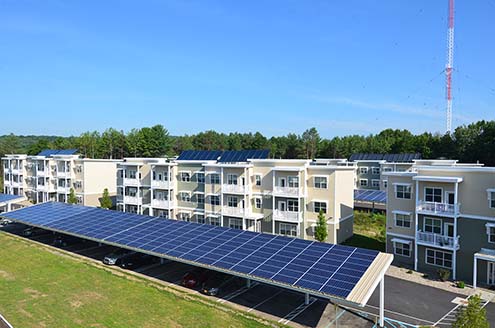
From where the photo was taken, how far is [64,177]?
63.6m

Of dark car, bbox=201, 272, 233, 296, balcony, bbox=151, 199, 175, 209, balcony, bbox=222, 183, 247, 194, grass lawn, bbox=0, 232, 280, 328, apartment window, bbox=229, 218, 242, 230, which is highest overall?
balcony, bbox=222, 183, 247, 194

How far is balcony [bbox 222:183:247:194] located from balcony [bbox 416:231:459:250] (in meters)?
18.3

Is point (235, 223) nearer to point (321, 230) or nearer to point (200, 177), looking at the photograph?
point (200, 177)

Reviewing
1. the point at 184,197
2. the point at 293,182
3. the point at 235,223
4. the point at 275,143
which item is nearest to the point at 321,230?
the point at 293,182

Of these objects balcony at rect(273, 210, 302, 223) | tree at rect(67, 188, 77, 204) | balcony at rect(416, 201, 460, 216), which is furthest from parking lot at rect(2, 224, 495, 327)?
tree at rect(67, 188, 77, 204)

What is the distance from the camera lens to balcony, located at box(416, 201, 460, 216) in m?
Answer: 29.3

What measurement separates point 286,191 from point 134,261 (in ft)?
54.7

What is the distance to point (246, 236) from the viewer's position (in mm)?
29281

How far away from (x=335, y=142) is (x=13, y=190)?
263ft

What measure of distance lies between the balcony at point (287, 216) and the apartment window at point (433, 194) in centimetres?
1237

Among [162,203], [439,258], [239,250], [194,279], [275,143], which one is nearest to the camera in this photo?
[239,250]

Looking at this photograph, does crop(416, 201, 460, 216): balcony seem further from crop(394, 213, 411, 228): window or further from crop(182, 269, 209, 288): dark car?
crop(182, 269, 209, 288): dark car

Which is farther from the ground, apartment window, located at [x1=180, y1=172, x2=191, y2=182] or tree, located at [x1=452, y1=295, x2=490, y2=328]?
apartment window, located at [x1=180, y1=172, x2=191, y2=182]

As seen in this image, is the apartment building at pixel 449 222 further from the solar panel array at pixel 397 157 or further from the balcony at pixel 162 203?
the solar panel array at pixel 397 157
